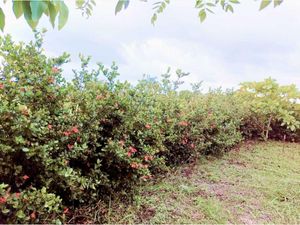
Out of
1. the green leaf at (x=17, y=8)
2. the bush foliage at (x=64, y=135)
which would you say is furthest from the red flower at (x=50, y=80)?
the green leaf at (x=17, y=8)

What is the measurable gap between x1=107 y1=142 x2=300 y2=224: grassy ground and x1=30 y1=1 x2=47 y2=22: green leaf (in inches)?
68.5

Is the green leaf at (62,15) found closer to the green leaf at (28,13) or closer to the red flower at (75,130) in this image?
the green leaf at (28,13)

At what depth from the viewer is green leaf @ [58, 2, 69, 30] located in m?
0.76

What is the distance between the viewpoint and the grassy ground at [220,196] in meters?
2.34

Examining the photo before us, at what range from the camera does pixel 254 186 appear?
323cm

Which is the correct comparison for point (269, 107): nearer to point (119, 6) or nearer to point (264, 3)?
point (264, 3)

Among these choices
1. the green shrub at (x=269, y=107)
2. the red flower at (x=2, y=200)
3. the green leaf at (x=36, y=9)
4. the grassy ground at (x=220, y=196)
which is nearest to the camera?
the green leaf at (x=36, y=9)

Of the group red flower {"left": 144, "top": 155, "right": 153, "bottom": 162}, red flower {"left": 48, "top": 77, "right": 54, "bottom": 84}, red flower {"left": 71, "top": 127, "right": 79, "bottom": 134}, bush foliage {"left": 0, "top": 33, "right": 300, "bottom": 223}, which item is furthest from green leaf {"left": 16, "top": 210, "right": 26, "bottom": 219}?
red flower {"left": 144, "top": 155, "right": 153, "bottom": 162}

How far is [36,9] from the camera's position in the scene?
28.9 inches

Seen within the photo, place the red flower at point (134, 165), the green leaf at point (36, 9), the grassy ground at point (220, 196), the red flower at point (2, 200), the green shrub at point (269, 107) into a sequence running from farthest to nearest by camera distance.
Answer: the green shrub at point (269, 107) → the grassy ground at point (220, 196) → the red flower at point (134, 165) → the red flower at point (2, 200) → the green leaf at point (36, 9)

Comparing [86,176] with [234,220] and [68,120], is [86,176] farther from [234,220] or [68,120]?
[234,220]

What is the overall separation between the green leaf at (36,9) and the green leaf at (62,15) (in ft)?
0.14

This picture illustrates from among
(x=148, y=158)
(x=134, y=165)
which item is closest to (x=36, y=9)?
(x=134, y=165)

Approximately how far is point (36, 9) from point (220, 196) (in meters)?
2.59
